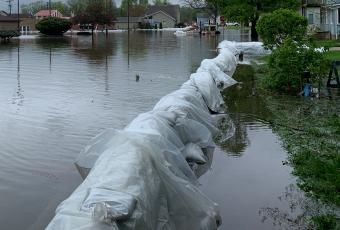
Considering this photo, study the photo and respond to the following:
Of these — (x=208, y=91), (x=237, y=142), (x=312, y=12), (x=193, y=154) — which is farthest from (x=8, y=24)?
(x=193, y=154)

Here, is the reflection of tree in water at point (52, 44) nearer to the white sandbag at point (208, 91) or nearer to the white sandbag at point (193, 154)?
the white sandbag at point (208, 91)

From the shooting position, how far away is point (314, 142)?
376 inches

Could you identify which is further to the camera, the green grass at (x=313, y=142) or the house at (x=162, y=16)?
the house at (x=162, y=16)

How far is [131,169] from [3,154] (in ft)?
15.8

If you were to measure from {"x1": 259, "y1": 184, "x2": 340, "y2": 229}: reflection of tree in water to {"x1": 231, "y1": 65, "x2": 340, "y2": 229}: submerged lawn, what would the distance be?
39mm

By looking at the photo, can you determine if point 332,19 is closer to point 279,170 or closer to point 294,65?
point 294,65

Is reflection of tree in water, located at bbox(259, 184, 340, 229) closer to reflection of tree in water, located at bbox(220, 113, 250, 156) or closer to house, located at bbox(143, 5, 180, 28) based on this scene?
reflection of tree in water, located at bbox(220, 113, 250, 156)

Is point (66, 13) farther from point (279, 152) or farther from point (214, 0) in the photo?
point (279, 152)

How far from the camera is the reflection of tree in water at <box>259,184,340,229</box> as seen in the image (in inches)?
243

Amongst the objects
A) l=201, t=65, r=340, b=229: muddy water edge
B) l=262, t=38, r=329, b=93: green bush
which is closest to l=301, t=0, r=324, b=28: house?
l=262, t=38, r=329, b=93: green bush

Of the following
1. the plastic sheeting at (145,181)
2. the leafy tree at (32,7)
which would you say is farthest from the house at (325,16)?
the leafy tree at (32,7)

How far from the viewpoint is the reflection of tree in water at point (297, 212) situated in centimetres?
618

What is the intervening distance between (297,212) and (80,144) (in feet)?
15.3

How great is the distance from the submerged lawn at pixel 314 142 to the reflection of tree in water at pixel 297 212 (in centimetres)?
4
